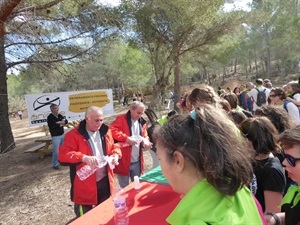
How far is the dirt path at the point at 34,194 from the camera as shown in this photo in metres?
4.16

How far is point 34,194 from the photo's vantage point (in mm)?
5023

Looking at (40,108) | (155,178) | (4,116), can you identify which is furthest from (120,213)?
(4,116)

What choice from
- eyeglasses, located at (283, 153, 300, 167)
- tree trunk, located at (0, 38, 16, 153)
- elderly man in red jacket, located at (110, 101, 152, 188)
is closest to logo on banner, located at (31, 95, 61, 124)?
tree trunk, located at (0, 38, 16, 153)

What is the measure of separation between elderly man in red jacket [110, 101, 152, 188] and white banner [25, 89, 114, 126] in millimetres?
4448

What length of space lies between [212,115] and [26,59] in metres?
8.27

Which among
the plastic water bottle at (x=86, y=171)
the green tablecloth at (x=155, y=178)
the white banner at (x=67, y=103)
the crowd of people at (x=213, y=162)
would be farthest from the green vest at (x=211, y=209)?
the white banner at (x=67, y=103)

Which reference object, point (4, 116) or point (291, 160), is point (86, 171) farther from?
point (4, 116)

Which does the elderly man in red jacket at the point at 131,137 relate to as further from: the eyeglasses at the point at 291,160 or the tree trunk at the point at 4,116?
the tree trunk at the point at 4,116

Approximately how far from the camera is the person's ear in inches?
35.6

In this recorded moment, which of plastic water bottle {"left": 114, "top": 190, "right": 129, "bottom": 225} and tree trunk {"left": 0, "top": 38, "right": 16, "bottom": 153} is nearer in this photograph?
plastic water bottle {"left": 114, "top": 190, "right": 129, "bottom": 225}

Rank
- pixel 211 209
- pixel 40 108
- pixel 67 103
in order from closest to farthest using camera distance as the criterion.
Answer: pixel 211 209
pixel 40 108
pixel 67 103

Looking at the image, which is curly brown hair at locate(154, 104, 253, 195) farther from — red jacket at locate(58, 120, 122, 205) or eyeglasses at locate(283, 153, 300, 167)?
red jacket at locate(58, 120, 122, 205)

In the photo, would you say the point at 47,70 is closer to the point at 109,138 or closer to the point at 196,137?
the point at 109,138

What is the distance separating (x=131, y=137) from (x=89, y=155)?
0.83m
